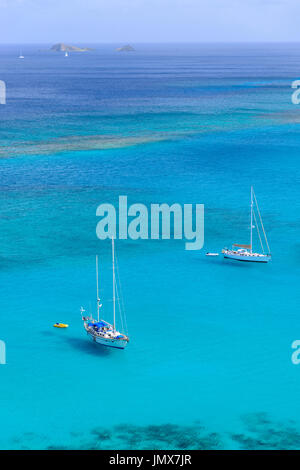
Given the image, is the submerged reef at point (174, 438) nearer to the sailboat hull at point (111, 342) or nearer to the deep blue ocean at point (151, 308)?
the deep blue ocean at point (151, 308)

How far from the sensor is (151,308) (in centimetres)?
7250

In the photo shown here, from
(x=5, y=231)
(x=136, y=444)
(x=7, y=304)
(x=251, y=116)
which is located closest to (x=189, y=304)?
(x=7, y=304)

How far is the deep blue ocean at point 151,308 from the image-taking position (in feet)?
178

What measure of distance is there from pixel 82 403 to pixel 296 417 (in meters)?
17.7

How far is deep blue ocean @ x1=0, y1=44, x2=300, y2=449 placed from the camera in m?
54.1

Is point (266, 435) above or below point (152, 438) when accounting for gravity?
above

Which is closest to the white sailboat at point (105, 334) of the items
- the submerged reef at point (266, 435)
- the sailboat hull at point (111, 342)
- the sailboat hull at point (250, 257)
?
the sailboat hull at point (111, 342)

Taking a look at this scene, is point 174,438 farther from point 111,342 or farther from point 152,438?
point 111,342

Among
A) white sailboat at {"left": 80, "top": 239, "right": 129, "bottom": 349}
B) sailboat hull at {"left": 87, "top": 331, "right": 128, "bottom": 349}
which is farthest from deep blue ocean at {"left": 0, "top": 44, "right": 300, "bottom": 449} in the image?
white sailboat at {"left": 80, "top": 239, "right": 129, "bottom": 349}

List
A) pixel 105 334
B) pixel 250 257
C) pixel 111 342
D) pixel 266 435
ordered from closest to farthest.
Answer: pixel 266 435, pixel 105 334, pixel 111 342, pixel 250 257

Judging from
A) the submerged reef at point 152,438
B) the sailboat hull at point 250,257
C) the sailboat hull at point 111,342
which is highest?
the sailboat hull at point 250,257

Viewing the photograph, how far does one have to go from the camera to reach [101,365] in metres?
61.9

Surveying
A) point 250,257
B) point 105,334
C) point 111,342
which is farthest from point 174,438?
point 250,257

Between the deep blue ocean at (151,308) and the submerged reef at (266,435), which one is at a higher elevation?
the deep blue ocean at (151,308)
